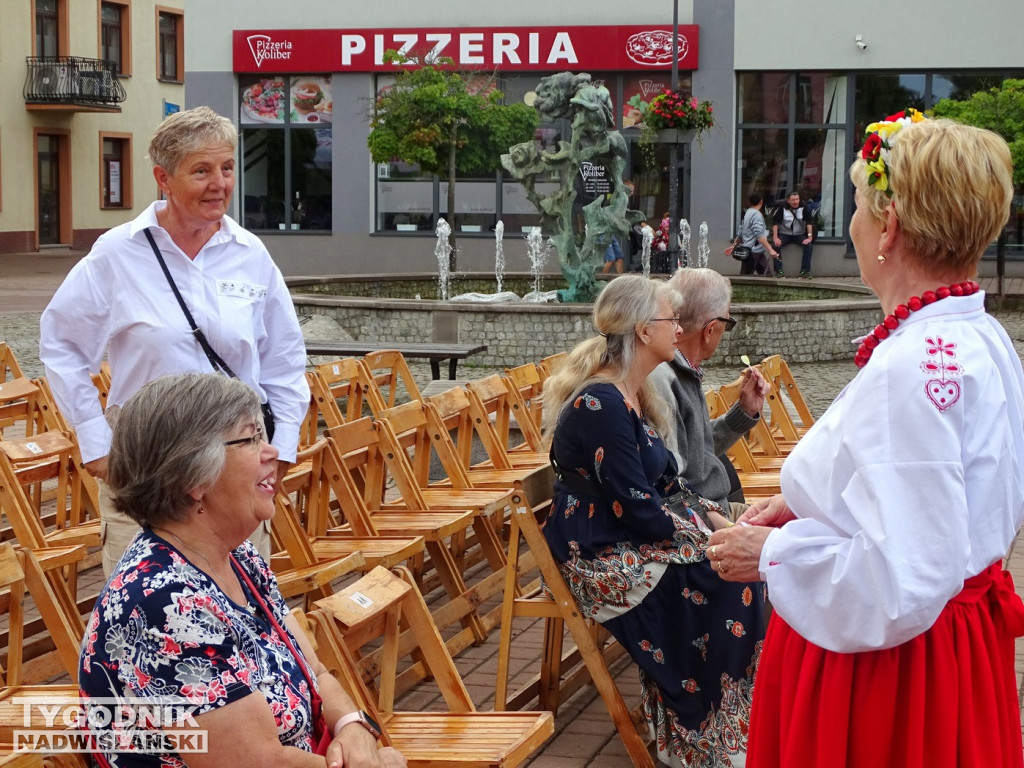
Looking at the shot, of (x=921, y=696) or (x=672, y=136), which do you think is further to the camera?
(x=672, y=136)

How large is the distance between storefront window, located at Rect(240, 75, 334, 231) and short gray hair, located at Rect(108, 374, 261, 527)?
25847 mm

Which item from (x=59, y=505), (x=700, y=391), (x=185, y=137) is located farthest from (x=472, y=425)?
(x=185, y=137)

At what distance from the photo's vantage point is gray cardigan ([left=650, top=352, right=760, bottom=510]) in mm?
4727

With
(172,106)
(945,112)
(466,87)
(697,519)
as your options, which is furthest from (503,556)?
(172,106)

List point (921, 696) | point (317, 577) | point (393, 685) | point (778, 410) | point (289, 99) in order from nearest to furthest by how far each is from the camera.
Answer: point (921, 696) < point (393, 685) < point (317, 577) < point (778, 410) < point (289, 99)

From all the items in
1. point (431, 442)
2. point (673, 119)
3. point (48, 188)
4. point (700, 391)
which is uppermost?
point (48, 188)

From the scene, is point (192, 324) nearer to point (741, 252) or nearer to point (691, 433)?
point (691, 433)

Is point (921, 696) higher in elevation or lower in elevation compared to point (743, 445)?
higher

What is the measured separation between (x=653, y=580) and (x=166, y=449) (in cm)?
200

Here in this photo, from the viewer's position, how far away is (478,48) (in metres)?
26.8

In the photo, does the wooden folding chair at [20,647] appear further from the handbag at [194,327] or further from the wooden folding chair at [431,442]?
the wooden folding chair at [431,442]

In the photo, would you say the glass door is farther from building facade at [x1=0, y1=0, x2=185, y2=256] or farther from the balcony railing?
the balcony railing

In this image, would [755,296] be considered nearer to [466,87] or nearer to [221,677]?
[466,87]

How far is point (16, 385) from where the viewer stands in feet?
23.9
